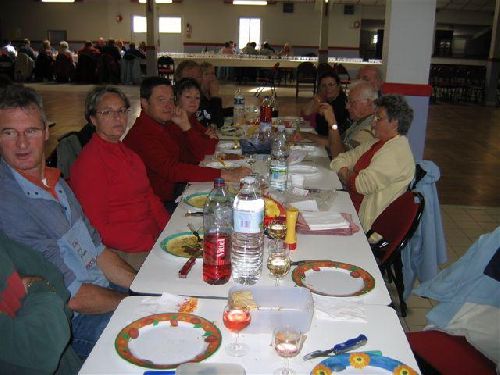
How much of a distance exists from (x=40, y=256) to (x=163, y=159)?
1465 millimetres

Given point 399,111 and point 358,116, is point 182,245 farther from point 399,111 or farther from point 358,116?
point 358,116

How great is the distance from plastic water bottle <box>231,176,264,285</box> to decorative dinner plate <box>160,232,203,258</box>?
7.1 inches

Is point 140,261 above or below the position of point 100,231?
below

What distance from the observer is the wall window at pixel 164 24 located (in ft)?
63.0

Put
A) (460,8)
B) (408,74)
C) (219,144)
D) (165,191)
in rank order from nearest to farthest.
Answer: (165,191) < (219,144) < (408,74) < (460,8)

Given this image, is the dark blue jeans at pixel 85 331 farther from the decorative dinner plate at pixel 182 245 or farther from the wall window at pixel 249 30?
the wall window at pixel 249 30

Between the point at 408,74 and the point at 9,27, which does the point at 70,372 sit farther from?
the point at 9,27

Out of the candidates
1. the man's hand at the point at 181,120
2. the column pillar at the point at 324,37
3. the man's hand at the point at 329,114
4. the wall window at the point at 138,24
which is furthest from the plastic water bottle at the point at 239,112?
the wall window at the point at 138,24

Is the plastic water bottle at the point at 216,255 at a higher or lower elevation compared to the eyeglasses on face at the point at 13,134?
lower

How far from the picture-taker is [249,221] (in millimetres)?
1614

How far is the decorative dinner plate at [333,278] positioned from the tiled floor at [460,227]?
4.78 feet

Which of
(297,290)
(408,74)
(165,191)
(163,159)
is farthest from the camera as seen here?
(408,74)

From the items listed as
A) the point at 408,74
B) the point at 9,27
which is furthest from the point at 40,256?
the point at 9,27

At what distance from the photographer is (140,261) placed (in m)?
2.31
